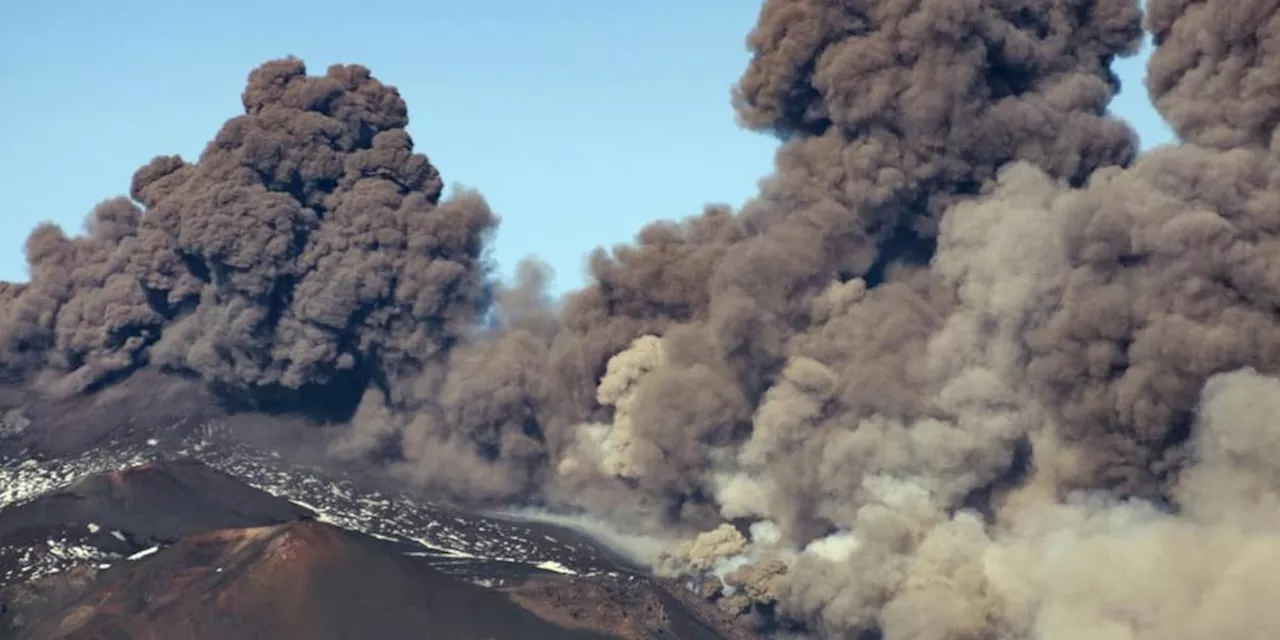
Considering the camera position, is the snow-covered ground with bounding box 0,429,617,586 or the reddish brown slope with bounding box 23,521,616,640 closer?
the reddish brown slope with bounding box 23,521,616,640

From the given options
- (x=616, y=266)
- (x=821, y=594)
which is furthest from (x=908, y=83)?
(x=821, y=594)

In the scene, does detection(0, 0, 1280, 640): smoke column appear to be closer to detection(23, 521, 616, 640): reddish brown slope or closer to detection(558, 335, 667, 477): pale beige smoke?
detection(558, 335, 667, 477): pale beige smoke

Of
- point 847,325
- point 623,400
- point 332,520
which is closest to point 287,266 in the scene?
point 332,520

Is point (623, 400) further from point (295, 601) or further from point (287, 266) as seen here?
point (287, 266)

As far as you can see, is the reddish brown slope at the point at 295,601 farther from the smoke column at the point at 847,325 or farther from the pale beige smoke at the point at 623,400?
the pale beige smoke at the point at 623,400

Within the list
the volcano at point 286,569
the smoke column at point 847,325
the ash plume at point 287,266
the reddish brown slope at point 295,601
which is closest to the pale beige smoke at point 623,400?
the smoke column at point 847,325

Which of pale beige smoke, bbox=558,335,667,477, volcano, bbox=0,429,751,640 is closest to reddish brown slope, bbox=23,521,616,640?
volcano, bbox=0,429,751,640

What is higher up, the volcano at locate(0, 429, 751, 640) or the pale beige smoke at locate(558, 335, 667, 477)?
the pale beige smoke at locate(558, 335, 667, 477)

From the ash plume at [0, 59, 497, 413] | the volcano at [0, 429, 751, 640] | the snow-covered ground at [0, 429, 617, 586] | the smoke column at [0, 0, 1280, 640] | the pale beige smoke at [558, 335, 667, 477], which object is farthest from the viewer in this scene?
the ash plume at [0, 59, 497, 413]
